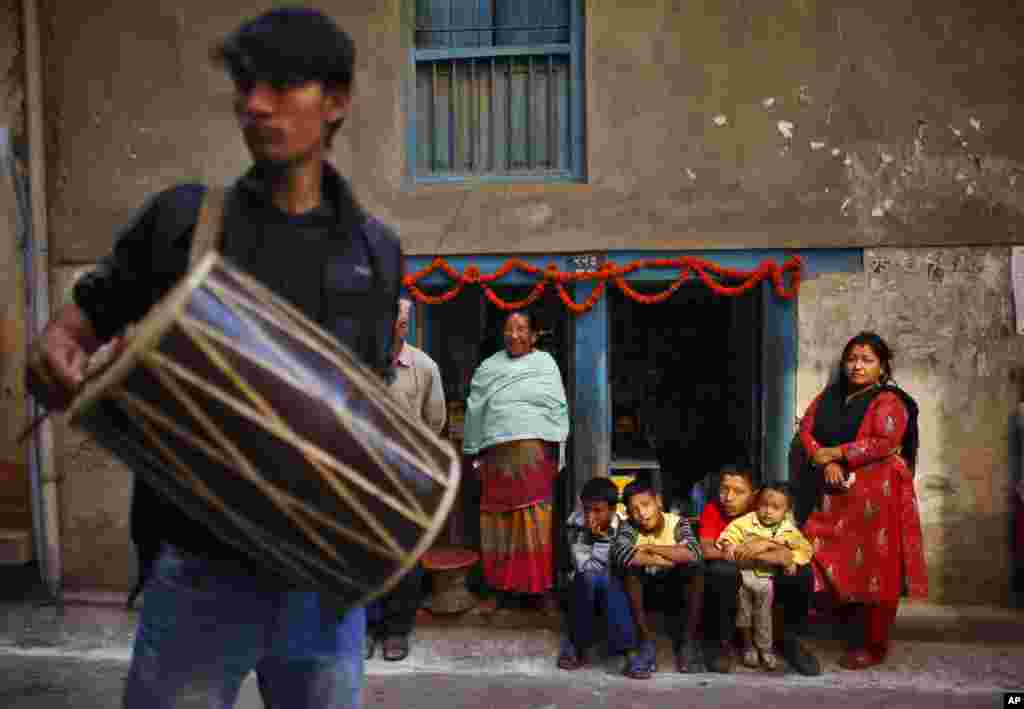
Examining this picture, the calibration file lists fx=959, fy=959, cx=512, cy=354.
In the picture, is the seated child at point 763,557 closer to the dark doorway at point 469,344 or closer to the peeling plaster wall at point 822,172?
the peeling plaster wall at point 822,172

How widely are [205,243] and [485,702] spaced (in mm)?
3288

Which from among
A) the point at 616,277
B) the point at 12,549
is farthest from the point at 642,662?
the point at 12,549

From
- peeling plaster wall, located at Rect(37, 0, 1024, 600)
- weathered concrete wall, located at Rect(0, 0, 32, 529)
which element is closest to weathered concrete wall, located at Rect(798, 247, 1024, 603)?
peeling plaster wall, located at Rect(37, 0, 1024, 600)

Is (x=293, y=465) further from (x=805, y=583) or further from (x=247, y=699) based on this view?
Answer: (x=805, y=583)

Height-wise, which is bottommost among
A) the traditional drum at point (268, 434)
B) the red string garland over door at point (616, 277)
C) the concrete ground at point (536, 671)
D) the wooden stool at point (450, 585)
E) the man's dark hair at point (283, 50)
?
the concrete ground at point (536, 671)

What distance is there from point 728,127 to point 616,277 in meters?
1.03

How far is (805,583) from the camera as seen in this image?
4738mm

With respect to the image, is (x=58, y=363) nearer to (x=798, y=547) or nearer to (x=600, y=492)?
(x=600, y=492)

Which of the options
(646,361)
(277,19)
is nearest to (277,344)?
(277,19)

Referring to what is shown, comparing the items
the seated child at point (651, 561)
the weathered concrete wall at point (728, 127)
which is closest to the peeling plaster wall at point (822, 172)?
the weathered concrete wall at point (728, 127)

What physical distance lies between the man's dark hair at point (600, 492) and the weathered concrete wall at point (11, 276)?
11.4 ft

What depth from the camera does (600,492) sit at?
4820 mm

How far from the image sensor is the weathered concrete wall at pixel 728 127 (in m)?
5.20

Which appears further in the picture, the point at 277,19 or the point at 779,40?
the point at 779,40
